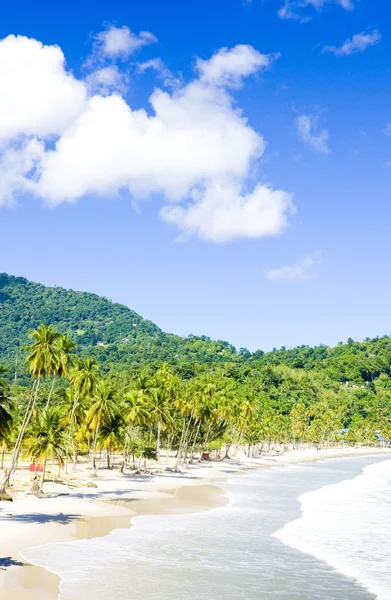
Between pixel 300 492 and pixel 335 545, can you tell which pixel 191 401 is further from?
pixel 335 545

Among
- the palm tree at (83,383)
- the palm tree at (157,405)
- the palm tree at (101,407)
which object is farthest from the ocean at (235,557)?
the palm tree at (157,405)

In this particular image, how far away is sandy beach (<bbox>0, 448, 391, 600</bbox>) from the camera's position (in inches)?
993

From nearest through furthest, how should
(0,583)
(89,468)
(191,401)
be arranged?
(0,583) < (89,468) < (191,401)

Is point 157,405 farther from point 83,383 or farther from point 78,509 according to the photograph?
point 78,509

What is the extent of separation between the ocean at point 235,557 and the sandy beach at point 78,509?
4.21 ft

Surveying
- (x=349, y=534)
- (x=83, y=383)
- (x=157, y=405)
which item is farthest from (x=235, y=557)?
(x=157, y=405)

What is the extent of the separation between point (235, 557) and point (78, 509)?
1672cm

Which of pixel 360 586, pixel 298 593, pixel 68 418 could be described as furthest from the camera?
pixel 68 418

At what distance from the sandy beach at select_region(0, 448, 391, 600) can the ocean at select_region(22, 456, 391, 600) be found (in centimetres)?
128

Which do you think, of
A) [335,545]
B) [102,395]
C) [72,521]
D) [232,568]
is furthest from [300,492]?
[232,568]

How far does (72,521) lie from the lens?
39.0 meters

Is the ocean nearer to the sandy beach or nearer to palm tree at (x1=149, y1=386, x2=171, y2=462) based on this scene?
the sandy beach

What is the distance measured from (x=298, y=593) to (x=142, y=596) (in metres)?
7.40

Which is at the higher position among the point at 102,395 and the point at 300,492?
the point at 102,395
